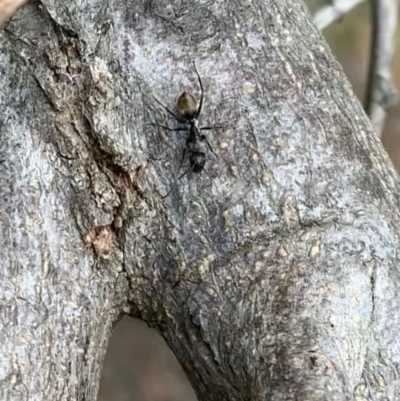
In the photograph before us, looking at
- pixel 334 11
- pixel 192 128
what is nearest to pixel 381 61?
pixel 334 11

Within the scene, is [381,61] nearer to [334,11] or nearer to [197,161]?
[334,11]

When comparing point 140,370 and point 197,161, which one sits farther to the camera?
point 140,370

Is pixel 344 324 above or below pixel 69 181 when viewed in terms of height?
below

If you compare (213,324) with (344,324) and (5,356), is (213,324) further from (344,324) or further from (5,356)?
(5,356)

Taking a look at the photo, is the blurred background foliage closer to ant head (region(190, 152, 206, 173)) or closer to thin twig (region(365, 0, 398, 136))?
thin twig (region(365, 0, 398, 136))

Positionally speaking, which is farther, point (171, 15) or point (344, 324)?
point (171, 15)

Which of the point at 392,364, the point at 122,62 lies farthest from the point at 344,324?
the point at 122,62

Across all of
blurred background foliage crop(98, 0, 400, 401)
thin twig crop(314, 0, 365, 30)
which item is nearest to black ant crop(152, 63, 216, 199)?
thin twig crop(314, 0, 365, 30)
